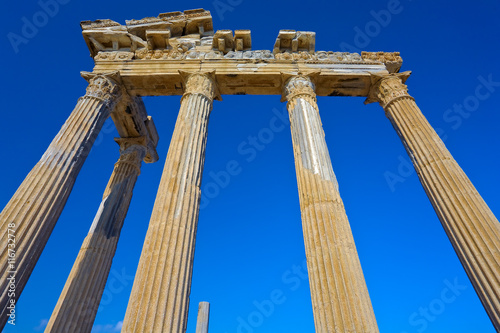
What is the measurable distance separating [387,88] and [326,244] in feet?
33.5

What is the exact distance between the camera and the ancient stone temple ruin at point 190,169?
857 centimetres

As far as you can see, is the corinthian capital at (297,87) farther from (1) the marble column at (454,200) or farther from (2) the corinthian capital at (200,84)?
(1) the marble column at (454,200)

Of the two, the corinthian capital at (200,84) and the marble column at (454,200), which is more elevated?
the corinthian capital at (200,84)

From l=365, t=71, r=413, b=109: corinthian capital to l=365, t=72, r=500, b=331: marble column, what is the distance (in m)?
0.06

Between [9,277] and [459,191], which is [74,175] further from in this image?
[459,191]

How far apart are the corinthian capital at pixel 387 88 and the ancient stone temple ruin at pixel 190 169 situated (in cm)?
6

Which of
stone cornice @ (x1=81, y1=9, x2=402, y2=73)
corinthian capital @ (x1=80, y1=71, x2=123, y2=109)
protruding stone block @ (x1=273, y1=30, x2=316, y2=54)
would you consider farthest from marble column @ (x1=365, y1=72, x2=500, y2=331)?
corinthian capital @ (x1=80, y1=71, x2=123, y2=109)

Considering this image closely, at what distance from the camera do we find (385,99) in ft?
50.4

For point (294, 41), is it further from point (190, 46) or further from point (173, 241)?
point (173, 241)

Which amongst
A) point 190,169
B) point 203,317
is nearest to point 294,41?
point 190,169

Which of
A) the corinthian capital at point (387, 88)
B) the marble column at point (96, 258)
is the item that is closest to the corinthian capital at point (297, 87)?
the corinthian capital at point (387, 88)

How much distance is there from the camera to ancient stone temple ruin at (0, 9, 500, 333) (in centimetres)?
857

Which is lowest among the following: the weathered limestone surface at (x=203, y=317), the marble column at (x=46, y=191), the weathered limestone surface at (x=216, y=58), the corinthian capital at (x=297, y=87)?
the weathered limestone surface at (x=203, y=317)

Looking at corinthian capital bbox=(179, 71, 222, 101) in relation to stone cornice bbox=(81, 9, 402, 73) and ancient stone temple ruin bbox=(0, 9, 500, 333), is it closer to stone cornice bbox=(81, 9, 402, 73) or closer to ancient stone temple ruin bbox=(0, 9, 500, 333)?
ancient stone temple ruin bbox=(0, 9, 500, 333)
